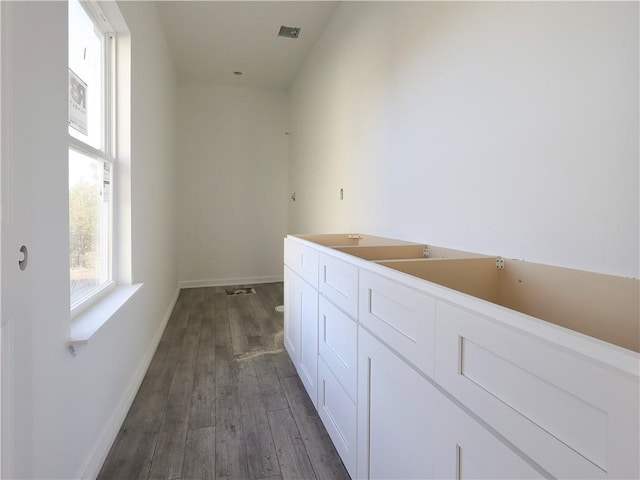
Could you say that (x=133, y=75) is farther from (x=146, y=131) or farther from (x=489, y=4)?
(x=489, y=4)

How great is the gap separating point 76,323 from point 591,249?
1.99 m

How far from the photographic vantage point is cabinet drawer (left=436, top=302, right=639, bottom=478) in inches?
19.3

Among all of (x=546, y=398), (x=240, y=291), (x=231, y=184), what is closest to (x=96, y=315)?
(x=546, y=398)

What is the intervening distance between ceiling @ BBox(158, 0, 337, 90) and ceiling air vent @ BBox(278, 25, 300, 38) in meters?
0.05

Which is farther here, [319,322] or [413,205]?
[413,205]

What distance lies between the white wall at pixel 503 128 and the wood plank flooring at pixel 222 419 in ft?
4.09

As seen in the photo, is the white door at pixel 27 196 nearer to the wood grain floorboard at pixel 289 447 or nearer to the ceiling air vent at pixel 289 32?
the wood grain floorboard at pixel 289 447

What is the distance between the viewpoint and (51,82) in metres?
1.14

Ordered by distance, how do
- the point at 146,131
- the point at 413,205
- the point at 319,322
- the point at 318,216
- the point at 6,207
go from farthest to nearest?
the point at 318,216, the point at 146,131, the point at 413,205, the point at 319,322, the point at 6,207

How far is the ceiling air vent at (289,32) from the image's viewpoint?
362 centimetres

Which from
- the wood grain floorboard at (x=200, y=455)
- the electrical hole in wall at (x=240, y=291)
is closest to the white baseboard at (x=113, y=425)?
the wood grain floorboard at (x=200, y=455)

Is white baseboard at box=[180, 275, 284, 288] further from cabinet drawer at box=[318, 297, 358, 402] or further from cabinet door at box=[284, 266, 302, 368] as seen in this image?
cabinet drawer at box=[318, 297, 358, 402]

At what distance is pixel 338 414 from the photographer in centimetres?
161

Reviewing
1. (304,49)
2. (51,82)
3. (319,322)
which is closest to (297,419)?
(319,322)
